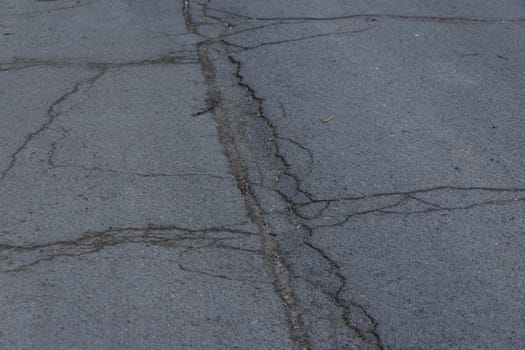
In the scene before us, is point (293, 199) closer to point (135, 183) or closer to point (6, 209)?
point (135, 183)

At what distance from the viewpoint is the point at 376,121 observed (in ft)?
21.5

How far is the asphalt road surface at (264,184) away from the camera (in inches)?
165

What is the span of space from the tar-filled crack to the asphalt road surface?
13mm

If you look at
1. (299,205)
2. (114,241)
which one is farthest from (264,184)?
(114,241)

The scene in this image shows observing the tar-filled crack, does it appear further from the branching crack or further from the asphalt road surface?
the branching crack

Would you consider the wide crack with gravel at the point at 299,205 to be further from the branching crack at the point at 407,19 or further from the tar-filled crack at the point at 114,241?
the branching crack at the point at 407,19

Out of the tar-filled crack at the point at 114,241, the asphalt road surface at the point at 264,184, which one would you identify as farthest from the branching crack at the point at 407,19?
the tar-filled crack at the point at 114,241

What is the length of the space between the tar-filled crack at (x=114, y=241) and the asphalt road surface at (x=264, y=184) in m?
0.01

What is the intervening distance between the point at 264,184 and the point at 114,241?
124 cm

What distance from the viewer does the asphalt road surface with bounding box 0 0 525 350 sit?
4203 millimetres

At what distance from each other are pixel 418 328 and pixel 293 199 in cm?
159

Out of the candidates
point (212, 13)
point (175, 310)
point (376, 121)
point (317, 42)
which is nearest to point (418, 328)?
point (175, 310)

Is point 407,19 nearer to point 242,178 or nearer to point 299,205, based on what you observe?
point 242,178

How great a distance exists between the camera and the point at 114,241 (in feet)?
16.1
